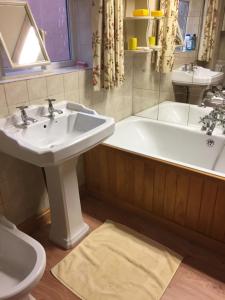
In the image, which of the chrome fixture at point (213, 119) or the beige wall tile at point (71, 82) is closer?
the beige wall tile at point (71, 82)

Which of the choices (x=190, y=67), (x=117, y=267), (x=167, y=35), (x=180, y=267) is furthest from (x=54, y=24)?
(x=180, y=267)

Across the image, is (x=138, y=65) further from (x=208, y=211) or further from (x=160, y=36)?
(x=208, y=211)

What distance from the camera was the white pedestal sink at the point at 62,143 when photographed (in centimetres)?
139

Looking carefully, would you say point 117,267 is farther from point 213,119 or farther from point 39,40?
point 39,40

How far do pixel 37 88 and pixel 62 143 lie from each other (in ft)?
1.90

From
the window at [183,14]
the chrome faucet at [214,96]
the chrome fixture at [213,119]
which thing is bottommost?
the chrome fixture at [213,119]

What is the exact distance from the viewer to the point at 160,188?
1.96 metres

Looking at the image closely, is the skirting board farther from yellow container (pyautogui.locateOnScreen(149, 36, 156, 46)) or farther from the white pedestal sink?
yellow container (pyautogui.locateOnScreen(149, 36, 156, 46))

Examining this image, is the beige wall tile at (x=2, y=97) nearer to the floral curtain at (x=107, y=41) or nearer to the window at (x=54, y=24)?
the window at (x=54, y=24)

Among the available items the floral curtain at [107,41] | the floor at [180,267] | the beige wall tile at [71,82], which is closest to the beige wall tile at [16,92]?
the beige wall tile at [71,82]

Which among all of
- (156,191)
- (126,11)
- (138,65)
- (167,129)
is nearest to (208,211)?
(156,191)

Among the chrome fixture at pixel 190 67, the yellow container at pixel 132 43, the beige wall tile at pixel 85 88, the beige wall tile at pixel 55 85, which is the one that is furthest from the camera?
the chrome fixture at pixel 190 67

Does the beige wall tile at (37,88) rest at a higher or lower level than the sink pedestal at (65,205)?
higher

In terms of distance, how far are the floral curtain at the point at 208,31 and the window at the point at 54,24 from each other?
1.18 meters
